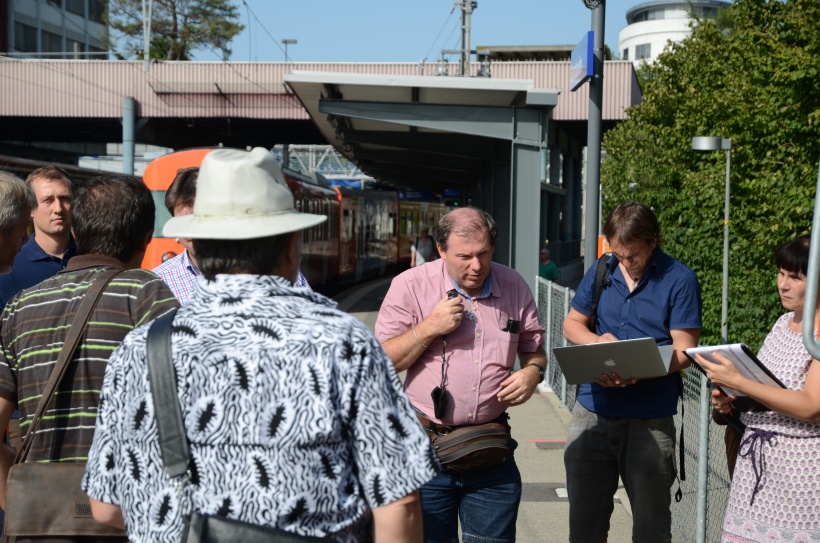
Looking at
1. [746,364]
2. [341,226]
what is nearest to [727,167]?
[746,364]

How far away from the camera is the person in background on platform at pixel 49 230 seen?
4727 mm

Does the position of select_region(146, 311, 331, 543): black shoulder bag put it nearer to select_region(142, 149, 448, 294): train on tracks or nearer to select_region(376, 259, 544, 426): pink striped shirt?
select_region(376, 259, 544, 426): pink striped shirt

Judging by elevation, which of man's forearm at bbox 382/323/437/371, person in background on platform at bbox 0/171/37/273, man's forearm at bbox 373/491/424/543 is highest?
person in background on platform at bbox 0/171/37/273

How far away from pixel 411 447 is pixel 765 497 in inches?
77.4

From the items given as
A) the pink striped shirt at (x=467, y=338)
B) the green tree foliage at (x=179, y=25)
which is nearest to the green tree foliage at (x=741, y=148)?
the pink striped shirt at (x=467, y=338)

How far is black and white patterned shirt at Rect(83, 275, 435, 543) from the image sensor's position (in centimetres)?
210

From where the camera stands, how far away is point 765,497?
12.0ft

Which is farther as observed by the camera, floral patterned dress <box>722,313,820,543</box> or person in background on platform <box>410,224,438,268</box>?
person in background on platform <box>410,224,438,268</box>

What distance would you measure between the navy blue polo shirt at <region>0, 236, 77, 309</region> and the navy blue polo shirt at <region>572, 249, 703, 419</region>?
2419 mm

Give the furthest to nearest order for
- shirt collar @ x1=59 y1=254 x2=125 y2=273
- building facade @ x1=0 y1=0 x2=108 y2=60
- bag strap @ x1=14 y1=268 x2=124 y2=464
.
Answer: building facade @ x1=0 y1=0 x2=108 y2=60 → shirt collar @ x1=59 y1=254 x2=125 y2=273 → bag strap @ x1=14 y1=268 x2=124 y2=464

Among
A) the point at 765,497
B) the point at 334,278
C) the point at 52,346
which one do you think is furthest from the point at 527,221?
the point at 334,278

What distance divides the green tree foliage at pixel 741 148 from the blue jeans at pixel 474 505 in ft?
23.4

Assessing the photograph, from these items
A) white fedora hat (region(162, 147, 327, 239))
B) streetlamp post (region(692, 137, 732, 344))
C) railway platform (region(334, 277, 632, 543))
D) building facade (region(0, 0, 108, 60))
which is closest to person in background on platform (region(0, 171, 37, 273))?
white fedora hat (region(162, 147, 327, 239))

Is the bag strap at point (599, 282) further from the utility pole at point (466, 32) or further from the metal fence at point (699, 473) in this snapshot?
the utility pole at point (466, 32)
